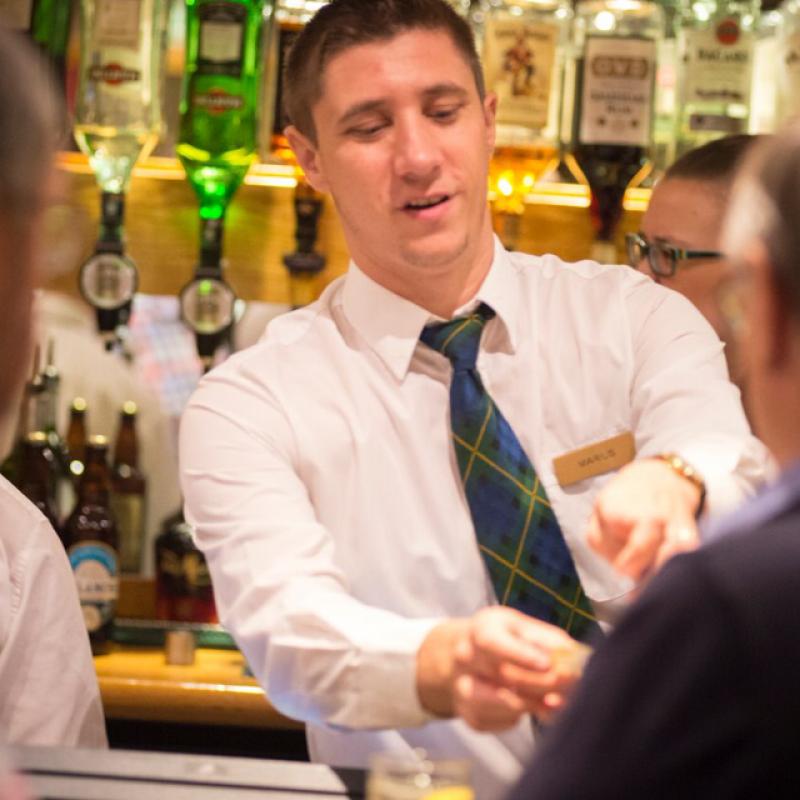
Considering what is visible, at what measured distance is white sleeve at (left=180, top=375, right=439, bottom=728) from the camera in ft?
4.69

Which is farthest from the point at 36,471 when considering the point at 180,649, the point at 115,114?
the point at 115,114

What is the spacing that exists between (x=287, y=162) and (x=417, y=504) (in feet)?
3.45

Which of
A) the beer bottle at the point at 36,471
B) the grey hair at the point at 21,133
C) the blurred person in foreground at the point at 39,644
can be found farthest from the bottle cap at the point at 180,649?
the grey hair at the point at 21,133

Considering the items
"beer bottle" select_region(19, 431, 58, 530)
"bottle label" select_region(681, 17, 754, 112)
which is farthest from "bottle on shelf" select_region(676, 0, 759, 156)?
"beer bottle" select_region(19, 431, 58, 530)

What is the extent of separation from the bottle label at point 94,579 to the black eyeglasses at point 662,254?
1.06 metres

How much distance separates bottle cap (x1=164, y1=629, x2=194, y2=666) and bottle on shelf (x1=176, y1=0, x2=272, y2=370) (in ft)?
1.56

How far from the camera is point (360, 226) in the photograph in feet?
6.15

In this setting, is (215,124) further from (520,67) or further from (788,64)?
(788,64)

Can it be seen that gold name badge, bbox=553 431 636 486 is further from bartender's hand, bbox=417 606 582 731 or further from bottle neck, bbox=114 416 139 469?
bottle neck, bbox=114 416 139 469

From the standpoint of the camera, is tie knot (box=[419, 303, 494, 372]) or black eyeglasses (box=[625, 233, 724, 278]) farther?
black eyeglasses (box=[625, 233, 724, 278])

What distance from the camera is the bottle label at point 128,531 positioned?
2988mm

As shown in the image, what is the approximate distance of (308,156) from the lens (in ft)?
6.64

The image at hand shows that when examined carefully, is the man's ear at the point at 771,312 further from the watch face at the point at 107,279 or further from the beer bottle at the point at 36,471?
the beer bottle at the point at 36,471

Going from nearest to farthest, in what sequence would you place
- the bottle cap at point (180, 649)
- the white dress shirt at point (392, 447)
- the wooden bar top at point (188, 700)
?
the white dress shirt at point (392, 447)
the wooden bar top at point (188, 700)
the bottle cap at point (180, 649)
